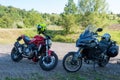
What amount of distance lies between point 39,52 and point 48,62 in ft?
2.42

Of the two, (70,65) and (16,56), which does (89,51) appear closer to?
(70,65)

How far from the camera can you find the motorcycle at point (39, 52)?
8.09 meters

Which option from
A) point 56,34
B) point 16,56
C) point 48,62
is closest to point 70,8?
point 56,34

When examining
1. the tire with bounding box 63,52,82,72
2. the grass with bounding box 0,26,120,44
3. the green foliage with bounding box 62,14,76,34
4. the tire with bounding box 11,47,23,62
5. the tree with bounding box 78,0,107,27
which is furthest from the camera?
the green foliage with bounding box 62,14,76,34

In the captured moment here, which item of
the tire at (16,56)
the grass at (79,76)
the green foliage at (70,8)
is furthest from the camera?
the green foliage at (70,8)

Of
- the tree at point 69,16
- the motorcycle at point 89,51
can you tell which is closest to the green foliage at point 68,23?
the tree at point 69,16

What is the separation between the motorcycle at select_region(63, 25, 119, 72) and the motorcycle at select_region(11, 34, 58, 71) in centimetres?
45

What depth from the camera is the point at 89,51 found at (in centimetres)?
819

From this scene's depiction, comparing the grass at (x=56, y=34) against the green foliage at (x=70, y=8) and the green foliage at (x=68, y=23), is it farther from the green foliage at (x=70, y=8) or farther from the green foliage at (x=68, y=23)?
the green foliage at (x=70, y=8)

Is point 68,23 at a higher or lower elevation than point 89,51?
lower

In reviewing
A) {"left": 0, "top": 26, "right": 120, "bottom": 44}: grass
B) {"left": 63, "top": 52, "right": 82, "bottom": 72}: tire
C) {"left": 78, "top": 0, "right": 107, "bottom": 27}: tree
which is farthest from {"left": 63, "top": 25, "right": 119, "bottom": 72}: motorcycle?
{"left": 78, "top": 0, "right": 107, "bottom": 27}: tree

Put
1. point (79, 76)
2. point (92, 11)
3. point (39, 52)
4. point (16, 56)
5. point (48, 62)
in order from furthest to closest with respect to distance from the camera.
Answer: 1. point (92, 11)
2. point (16, 56)
3. point (39, 52)
4. point (48, 62)
5. point (79, 76)

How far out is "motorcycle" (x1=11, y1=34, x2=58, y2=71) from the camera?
809cm

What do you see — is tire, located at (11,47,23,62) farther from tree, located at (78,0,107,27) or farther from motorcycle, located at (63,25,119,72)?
tree, located at (78,0,107,27)
